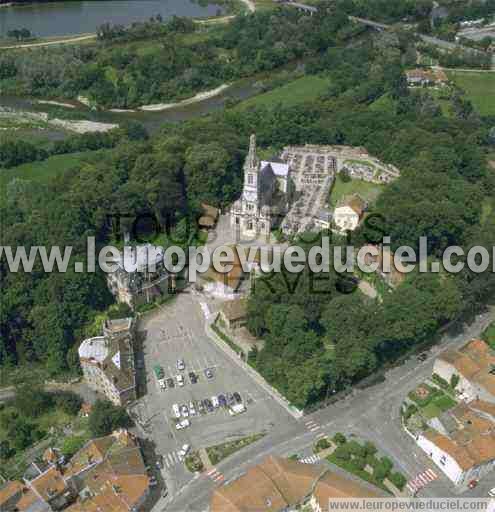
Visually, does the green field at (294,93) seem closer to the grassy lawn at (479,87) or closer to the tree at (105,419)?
the grassy lawn at (479,87)

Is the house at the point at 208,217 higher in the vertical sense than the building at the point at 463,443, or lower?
higher

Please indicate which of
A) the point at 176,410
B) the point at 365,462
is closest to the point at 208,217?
the point at 176,410

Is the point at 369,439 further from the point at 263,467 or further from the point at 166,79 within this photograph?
the point at 166,79

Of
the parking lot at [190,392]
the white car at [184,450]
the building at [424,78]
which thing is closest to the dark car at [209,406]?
the parking lot at [190,392]

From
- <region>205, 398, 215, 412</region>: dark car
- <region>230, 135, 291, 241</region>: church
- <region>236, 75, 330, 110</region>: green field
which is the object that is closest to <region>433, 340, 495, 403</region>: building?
<region>205, 398, 215, 412</region>: dark car

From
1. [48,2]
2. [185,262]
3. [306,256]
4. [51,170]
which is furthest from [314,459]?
[48,2]

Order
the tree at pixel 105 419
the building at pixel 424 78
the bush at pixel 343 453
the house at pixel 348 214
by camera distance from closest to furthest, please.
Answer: the bush at pixel 343 453 < the tree at pixel 105 419 < the house at pixel 348 214 < the building at pixel 424 78

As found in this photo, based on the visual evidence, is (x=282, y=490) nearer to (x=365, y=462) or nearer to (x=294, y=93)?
(x=365, y=462)

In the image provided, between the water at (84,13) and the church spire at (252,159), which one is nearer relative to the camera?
the church spire at (252,159)
